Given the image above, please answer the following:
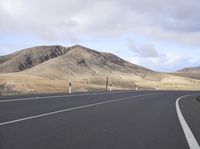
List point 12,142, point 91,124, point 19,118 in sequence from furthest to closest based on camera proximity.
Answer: point 19,118, point 91,124, point 12,142

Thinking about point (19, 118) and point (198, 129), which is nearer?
point (198, 129)

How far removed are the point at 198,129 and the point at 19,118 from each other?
5.38 meters

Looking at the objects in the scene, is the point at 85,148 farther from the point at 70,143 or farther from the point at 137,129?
the point at 137,129

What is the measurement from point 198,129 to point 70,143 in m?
4.59

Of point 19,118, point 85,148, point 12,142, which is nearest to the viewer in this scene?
point 85,148

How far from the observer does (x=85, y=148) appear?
9305mm

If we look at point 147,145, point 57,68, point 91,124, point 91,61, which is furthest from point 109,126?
point 91,61

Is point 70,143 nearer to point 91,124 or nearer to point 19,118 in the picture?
point 91,124

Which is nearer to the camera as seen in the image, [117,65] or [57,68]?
[57,68]

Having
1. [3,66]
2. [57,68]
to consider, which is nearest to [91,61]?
[57,68]

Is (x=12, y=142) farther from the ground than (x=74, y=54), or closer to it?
closer to it

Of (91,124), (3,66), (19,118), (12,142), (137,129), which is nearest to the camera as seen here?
(12,142)

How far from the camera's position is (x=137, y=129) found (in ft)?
42.2

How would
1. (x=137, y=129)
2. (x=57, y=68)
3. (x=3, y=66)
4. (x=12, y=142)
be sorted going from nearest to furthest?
1. (x=12, y=142)
2. (x=137, y=129)
3. (x=57, y=68)
4. (x=3, y=66)
